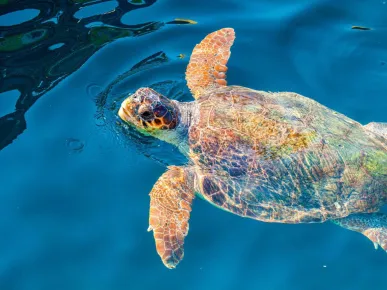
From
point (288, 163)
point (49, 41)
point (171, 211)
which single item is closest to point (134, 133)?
point (171, 211)

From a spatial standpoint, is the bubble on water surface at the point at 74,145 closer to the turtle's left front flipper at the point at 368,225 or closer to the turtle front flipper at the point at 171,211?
the turtle front flipper at the point at 171,211

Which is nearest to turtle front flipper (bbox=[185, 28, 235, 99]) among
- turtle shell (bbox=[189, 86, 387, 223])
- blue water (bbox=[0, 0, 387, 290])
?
blue water (bbox=[0, 0, 387, 290])

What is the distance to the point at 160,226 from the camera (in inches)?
171

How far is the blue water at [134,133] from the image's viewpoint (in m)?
4.32

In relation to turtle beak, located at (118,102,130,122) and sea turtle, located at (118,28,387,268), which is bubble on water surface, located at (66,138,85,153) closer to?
turtle beak, located at (118,102,130,122)

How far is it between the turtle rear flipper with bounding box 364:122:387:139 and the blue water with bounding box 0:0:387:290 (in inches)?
18.9

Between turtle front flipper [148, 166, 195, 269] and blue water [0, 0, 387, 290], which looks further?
blue water [0, 0, 387, 290]

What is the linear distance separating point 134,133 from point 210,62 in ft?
4.55

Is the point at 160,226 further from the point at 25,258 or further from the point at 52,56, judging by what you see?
the point at 52,56

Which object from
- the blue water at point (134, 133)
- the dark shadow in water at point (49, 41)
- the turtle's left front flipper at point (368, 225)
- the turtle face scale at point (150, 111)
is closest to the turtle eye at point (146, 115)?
the turtle face scale at point (150, 111)

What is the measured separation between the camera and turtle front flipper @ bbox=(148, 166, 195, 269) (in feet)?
13.8

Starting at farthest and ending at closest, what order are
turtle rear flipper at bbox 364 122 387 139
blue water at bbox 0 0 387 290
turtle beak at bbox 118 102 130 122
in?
turtle beak at bbox 118 102 130 122
turtle rear flipper at bbox 364 122 387 139
blue water at bbox 0 0 387 290

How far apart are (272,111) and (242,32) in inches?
97.0

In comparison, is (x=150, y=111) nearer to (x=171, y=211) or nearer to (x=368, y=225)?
(x=171, y=211)
